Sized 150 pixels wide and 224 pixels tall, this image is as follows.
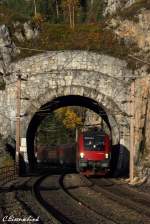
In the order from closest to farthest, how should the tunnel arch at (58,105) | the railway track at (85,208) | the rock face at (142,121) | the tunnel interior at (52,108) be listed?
the railway track at (85,208) → the rock face at (142,121) → the tunnel arch at (58,105) → the tunnel interior at (52,108)

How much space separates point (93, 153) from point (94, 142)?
0.97 m

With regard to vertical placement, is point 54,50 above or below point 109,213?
above

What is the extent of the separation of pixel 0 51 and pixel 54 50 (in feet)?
17.0

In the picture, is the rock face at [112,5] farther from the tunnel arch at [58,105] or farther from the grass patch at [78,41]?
the tunnel arch at [58,105]

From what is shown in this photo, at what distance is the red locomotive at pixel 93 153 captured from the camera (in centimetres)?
4159

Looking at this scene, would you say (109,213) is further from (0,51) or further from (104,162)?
(0,51)

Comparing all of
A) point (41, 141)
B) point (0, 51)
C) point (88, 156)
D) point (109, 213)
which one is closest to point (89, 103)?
point (0, 51)

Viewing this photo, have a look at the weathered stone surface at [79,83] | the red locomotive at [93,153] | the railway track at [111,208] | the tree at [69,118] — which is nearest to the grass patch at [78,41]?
the weathered stone surface at [79,83]

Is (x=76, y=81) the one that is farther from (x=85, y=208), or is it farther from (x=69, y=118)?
(x=69, y=118)

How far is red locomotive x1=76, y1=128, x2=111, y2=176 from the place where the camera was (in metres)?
41.6

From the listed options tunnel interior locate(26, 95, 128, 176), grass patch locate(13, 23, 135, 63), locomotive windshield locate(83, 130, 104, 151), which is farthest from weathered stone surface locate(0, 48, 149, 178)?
locomotive windshield locate(83, 130, 104, 151)

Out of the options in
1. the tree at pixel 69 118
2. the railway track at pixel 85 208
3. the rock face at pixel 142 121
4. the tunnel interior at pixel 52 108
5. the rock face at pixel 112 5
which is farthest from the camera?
the tree at pixel 69 118

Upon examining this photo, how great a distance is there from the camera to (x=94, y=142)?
139 feet

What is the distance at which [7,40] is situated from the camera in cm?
5331
